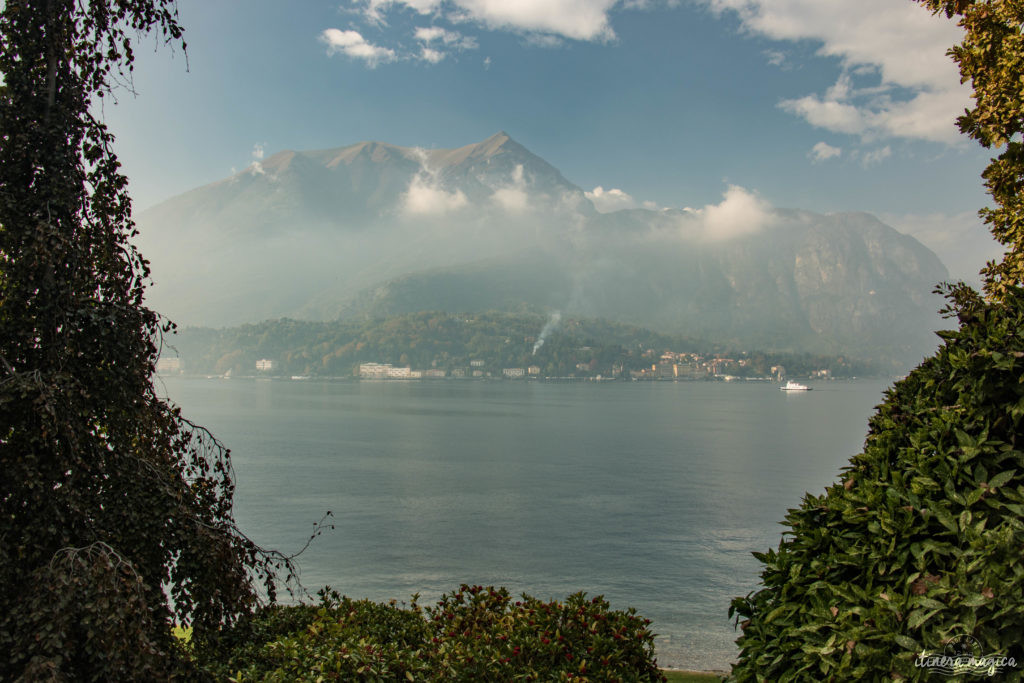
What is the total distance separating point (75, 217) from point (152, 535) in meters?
2.95

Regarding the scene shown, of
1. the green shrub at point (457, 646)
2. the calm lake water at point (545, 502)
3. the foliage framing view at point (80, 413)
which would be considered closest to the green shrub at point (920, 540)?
the green shrub at point (457, 646)

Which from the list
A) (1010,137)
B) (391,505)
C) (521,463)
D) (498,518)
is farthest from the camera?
(521,463)

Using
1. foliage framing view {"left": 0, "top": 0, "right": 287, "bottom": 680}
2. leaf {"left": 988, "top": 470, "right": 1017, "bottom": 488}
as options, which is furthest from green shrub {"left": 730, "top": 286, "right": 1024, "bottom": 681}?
foliage framing view {"left": 0, "top": 0, "right": 287, "bottom": 680}

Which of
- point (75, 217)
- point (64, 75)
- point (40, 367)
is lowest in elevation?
point (40, 367)

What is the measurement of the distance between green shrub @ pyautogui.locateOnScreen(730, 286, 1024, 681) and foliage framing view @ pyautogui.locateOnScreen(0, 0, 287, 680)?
4.61 metres

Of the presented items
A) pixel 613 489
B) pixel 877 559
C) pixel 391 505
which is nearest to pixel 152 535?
pixel 877 559

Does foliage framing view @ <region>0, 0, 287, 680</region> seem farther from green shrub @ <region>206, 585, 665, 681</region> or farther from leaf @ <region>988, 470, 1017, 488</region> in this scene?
leaf @ <region>988, 470, 1017, 488</region>

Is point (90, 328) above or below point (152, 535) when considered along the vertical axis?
above

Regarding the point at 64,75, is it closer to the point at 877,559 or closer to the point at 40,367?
the point at 40,367

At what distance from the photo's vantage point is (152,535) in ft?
19.7

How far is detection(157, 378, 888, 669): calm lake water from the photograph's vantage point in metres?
25.5

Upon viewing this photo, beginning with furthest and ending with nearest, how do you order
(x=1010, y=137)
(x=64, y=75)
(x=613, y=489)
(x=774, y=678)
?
(x=613, y=489) < (x=1010, y=137) < (x=64, y=75) < (x=774, y=678)

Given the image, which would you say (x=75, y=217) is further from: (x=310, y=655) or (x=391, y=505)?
(x=391, y=505)

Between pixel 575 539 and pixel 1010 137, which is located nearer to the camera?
pixel 1010 137
